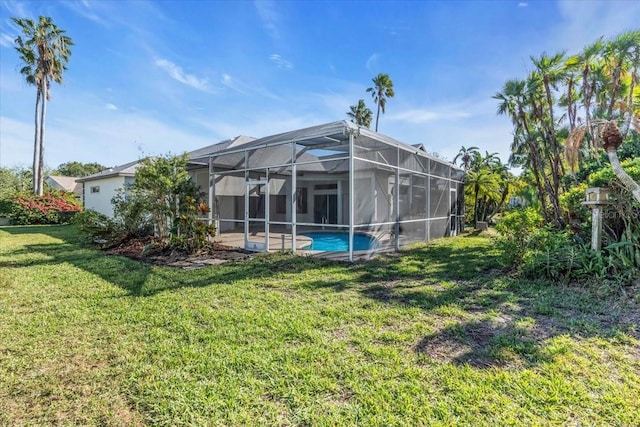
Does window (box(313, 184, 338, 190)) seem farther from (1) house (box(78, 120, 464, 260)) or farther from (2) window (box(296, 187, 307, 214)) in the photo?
(2) window (box(296, 187, 307, 214))

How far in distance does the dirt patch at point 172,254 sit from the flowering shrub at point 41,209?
15.9 metres

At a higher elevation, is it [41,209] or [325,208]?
[325,208]

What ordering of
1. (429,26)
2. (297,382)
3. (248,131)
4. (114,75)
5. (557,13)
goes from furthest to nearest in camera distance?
(248,131)
(114,75)
(429,26)
(557,13)
(297,382)

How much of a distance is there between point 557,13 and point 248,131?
15.2 meters

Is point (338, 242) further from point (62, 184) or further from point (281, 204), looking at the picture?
point (62, 184)

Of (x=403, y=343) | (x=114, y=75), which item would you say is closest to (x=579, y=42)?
(x=403, y=343)

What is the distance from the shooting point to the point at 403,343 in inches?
133

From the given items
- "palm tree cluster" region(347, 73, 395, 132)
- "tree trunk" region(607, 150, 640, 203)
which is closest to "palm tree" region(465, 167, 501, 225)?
"tree trunk" region(607, 150, 640, 203)

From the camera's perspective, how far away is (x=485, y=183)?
16.6 meters

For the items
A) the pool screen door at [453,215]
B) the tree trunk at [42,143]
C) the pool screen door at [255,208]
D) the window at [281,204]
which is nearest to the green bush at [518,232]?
the pool screen door at [255,208]

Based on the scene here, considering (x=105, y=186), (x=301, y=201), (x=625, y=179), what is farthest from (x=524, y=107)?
(x=105, y=186)

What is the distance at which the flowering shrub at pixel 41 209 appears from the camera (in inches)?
797

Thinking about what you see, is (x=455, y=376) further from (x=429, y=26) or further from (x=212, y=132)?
(x=212, y=132)

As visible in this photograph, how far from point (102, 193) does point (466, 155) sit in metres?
25.0
